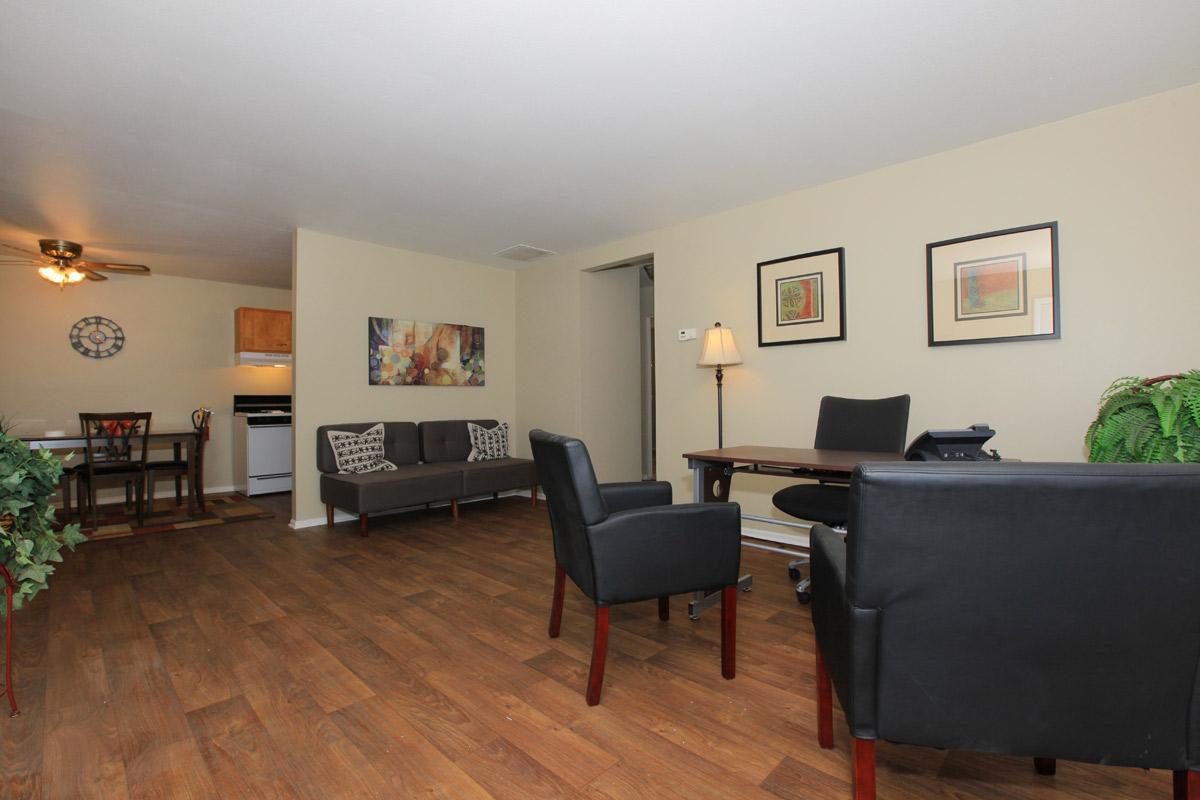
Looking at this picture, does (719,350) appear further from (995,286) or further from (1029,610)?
(1029,610)

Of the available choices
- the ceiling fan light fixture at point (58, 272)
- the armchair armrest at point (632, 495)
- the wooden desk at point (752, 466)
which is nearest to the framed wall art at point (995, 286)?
the wooden desk at point (752, 466)

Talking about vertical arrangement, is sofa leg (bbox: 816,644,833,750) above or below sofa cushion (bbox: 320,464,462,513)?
below

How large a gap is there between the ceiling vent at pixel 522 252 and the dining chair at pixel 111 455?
3.33 meters

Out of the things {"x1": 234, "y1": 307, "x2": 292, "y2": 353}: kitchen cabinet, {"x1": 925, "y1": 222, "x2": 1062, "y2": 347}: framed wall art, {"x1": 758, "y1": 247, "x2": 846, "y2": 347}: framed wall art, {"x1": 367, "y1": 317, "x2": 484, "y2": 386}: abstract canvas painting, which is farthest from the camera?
{"x1": 234, "y1": 307, "x2": 292, "y2": 353}: kitchen cabinet

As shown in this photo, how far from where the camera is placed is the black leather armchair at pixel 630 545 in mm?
1816

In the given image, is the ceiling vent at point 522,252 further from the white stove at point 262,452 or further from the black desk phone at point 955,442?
the black desk phone at point 955,442

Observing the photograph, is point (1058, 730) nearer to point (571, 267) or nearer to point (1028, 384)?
point (1028, 384)

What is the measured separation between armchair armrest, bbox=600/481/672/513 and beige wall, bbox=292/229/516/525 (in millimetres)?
3325

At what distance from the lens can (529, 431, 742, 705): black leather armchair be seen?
1816 millimetres

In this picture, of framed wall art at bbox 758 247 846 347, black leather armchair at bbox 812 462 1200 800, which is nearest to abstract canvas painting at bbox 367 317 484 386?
framed wall art at bbox 758 247 846 347

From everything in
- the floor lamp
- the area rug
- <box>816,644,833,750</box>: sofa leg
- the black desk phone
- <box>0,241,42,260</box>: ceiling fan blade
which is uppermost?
<box>0,241,42,260</box>: ceiling fan blade

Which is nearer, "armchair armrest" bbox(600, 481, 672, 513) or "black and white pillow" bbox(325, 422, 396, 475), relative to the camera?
"armchair armrest" bbox(600, 481, 672, 513)

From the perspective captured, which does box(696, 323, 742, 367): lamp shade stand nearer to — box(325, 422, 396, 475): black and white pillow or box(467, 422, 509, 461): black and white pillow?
box(467, 422, 509, 461): black and white pillow

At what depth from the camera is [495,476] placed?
494cm
